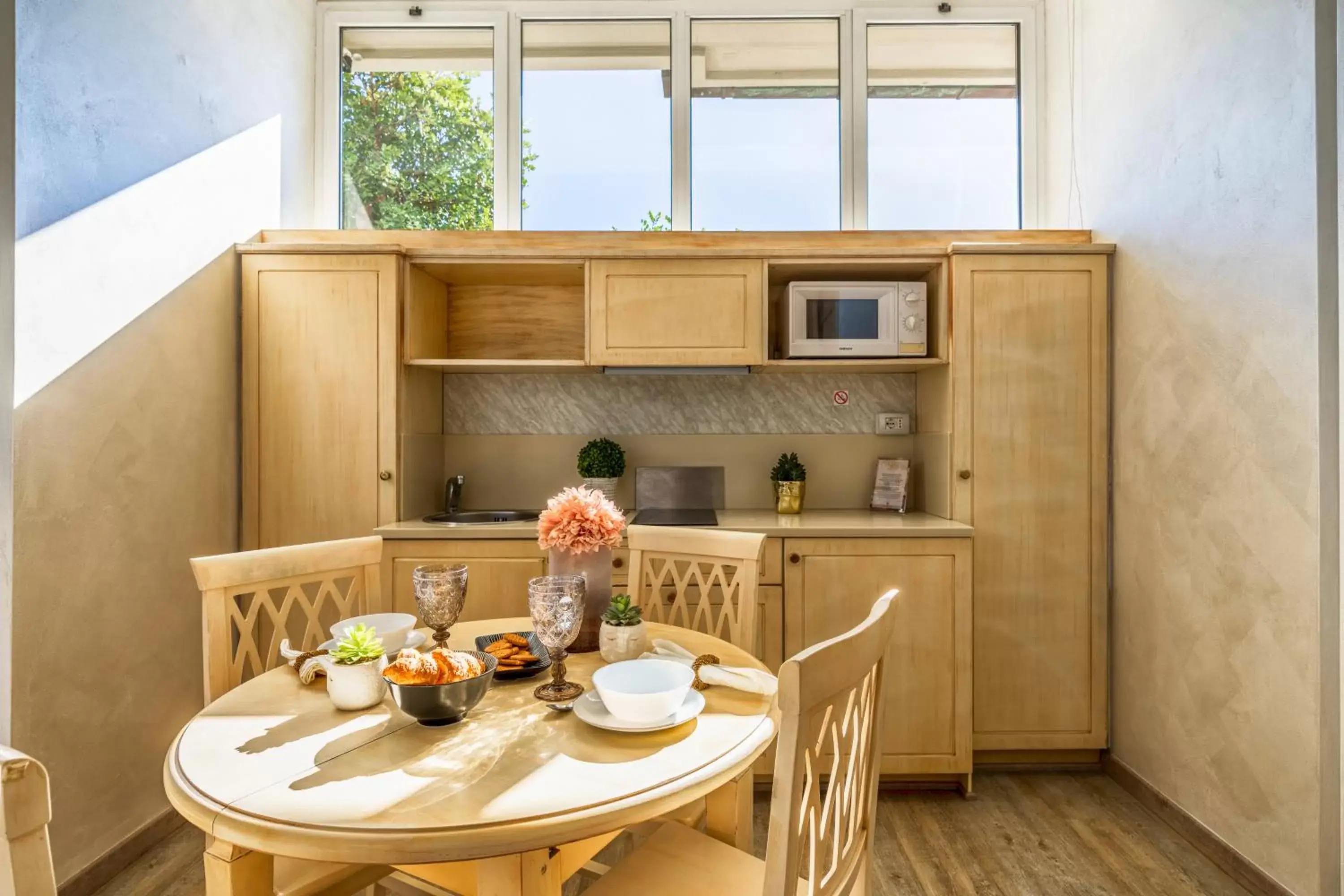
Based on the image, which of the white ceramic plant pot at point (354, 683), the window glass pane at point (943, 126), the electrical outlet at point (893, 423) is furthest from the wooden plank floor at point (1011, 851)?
the window glass pane at point (943, 126)

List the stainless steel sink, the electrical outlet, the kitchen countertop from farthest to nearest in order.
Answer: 1. the electrical outlet
2. the stainless steel sink
3. the kitchen countertop

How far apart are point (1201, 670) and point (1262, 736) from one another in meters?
0.24

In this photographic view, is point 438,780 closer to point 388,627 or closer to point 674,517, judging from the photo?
point 388,627

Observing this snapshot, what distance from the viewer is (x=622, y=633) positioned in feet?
4.49

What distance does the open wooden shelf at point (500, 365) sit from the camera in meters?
2.57

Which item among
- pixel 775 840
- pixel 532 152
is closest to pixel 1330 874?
pixel 775 840

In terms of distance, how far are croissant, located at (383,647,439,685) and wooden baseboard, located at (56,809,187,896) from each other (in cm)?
152

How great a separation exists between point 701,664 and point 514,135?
→ 101 inches

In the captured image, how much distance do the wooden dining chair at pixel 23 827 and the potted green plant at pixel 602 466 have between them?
2.23 meters

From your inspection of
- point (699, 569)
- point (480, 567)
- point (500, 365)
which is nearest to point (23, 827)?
point (699, 569)

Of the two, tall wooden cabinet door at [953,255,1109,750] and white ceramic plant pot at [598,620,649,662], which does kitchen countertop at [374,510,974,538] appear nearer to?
tall wooden cabinet door at [953,255,1109,750]

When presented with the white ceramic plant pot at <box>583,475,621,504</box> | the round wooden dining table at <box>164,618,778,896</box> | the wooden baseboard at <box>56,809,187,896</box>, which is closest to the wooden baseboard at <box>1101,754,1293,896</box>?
the round wooden dining table at <box>164,618,778,896</box>

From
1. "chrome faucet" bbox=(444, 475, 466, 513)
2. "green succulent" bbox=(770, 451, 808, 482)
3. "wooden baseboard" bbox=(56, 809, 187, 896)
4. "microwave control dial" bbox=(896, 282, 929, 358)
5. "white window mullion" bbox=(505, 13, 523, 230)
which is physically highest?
"white window mullion" bbox=(505, 13, 523, 230)

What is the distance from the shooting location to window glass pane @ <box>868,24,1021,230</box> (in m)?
3.06
